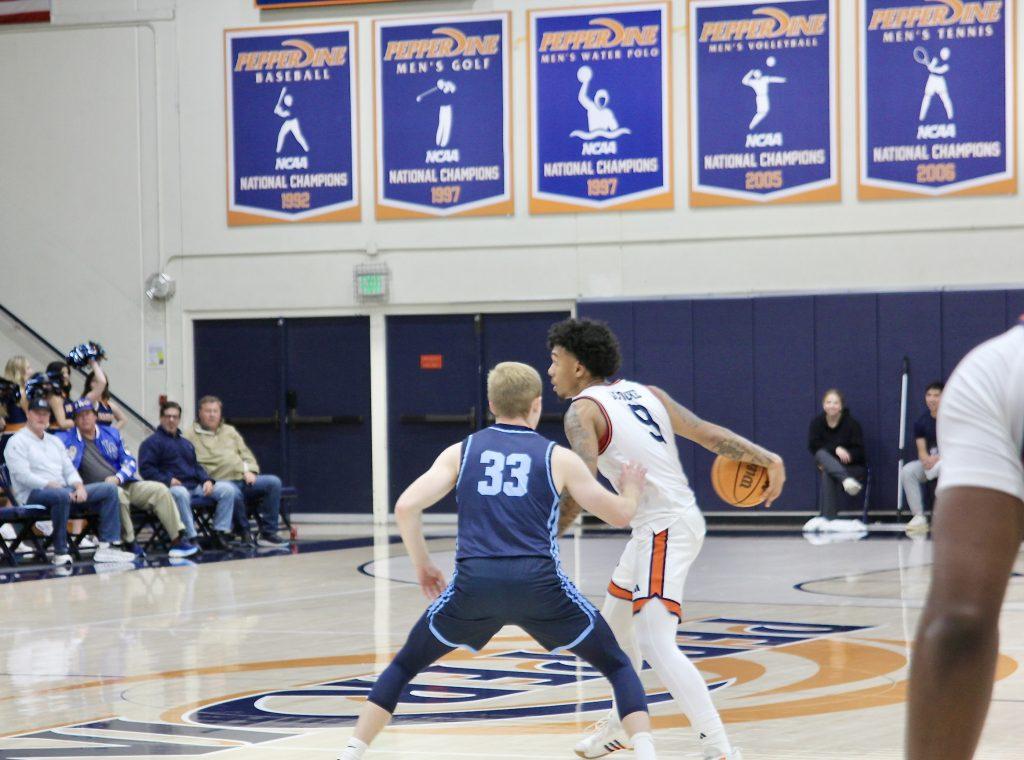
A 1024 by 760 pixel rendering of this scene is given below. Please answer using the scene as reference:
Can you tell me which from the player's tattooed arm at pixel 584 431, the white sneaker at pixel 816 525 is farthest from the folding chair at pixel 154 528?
the player's tattooed arm at pixel 584 431

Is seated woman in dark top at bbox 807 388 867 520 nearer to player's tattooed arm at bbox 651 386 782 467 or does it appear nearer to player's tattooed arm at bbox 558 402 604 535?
player's tattooed arm at bbox 651 386 782 467

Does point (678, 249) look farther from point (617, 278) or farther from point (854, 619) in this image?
point (854, 619)

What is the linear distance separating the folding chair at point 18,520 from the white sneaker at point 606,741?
899 centimetres

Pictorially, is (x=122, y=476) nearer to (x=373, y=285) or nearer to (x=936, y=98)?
(x=373, y=285)

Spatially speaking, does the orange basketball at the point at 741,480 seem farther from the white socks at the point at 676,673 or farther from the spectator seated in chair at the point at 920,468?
the spectator seated in chair at the point at 920,468

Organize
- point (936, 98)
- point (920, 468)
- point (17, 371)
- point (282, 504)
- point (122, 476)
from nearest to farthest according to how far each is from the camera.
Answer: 1. point (122, 476)
2. point (17, 371)
3. point (920, 468)
4. point (936, 98)
5. point (282, 504)

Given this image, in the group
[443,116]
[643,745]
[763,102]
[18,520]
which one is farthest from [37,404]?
[643,745]

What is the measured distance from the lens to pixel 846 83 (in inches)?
691

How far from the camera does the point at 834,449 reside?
1705 cm

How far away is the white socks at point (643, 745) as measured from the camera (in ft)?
15.3

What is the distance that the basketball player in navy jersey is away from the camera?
4.71 m

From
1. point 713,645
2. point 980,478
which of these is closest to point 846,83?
point 713,645

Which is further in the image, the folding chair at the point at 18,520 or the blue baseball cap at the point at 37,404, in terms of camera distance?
the blue baseball cap at the point at 37,404

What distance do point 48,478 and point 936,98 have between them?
10049mm
